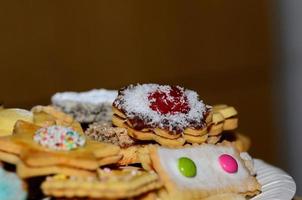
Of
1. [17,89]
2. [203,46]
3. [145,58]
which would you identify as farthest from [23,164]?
[203,46]

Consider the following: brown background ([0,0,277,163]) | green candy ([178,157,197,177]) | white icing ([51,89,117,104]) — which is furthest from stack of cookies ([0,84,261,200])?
brown background ([0,0,277,163])

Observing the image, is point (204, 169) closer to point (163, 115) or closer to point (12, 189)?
point (163, 115)

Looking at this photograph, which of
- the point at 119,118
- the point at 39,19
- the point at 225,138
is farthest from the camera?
the point at 39,19

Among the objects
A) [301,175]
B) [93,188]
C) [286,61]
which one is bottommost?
[301,175]

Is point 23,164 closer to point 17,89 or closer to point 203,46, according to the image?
point 17,89

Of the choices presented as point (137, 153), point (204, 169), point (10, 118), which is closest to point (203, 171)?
point (204, 169)
